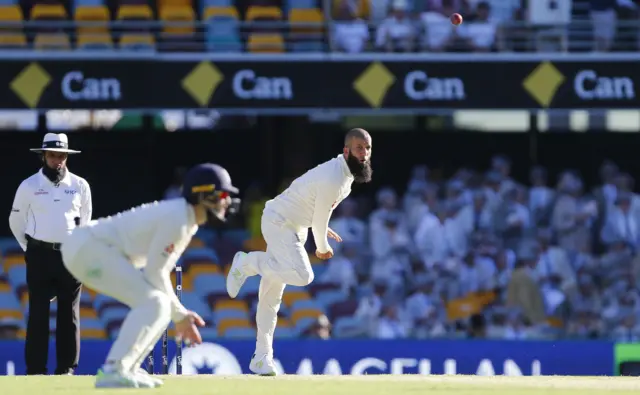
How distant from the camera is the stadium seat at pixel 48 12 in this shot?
19.8 metres

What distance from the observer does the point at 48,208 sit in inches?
486

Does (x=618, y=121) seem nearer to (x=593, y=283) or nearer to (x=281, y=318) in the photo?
(x=593, y=283)

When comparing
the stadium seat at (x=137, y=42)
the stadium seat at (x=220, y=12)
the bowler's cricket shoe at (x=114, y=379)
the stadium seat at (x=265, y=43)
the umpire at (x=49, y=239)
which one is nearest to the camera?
the bowler's cricket shoe at (x=114, y=379)

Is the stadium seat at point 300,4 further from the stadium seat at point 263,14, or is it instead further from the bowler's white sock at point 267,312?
the bowler's white sock at point 267,312

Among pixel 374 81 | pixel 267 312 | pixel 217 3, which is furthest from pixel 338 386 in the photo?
pixel 217 3

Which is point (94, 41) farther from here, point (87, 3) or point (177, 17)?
point (177, 17)

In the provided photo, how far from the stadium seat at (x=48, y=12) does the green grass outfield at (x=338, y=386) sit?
9.59 meters

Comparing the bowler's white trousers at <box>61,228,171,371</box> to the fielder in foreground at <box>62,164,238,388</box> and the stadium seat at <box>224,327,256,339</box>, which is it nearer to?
the fielder in foreground at <box>62,164,238,388</box>

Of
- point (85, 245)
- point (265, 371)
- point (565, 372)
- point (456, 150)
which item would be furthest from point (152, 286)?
point (456, 150)

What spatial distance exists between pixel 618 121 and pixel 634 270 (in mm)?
3301

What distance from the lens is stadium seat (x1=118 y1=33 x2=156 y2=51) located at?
19.3 m

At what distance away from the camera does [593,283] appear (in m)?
19.7

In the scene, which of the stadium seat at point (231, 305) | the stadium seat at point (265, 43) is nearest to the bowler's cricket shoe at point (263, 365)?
the stadium seat at point (231, 305)

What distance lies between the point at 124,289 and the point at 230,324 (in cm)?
979
